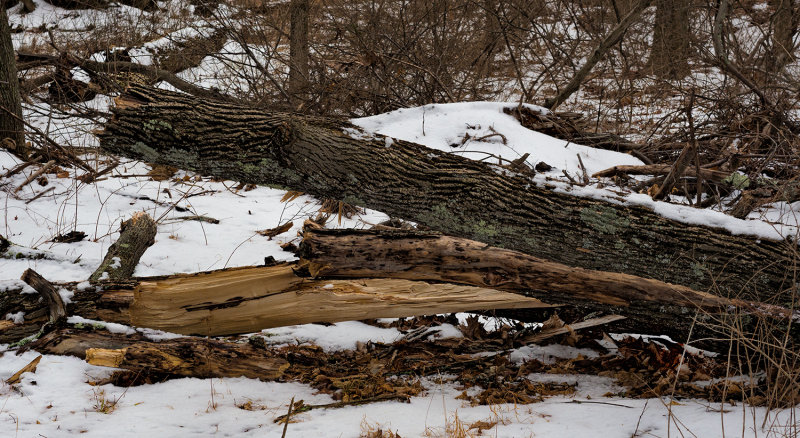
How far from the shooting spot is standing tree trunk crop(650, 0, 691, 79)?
8.29 meters

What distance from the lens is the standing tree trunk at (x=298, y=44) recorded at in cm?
747

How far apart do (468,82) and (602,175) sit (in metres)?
3.31

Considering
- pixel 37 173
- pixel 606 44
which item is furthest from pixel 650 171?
pixel 37 173

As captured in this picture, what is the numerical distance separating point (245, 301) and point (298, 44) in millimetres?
5223

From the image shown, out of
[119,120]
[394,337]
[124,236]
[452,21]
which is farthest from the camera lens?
[452,21]

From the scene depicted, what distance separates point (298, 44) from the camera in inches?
300

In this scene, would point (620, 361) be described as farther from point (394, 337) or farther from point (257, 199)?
point (257, 199)

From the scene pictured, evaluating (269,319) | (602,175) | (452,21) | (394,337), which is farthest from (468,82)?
(269,319)

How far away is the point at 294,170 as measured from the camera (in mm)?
2619

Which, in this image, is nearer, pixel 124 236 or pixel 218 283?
pixel 218 283

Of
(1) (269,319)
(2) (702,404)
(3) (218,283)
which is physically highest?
(3) (218,283)

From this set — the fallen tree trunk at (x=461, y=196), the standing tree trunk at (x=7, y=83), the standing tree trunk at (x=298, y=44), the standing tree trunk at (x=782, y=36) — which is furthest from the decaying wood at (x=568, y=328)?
the standing tree trunk at (x=7, y=83)

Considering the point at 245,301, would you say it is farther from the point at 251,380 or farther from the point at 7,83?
the point at 7,83

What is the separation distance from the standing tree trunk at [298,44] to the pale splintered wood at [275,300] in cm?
457
